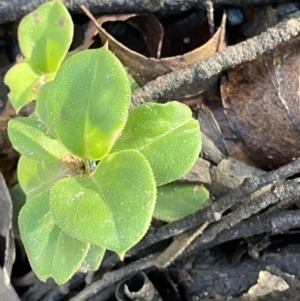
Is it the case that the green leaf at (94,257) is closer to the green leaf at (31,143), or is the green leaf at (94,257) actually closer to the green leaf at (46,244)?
the green leaf at (46,244)

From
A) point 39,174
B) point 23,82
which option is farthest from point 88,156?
point 23,82

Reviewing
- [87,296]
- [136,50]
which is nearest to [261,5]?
[136,50]

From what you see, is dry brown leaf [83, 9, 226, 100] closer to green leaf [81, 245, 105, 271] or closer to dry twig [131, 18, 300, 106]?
dry twig [131, 18, 300, 106]

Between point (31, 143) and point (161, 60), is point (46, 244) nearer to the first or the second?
point (31, 143)

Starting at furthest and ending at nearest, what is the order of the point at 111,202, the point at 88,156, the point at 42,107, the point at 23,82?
the point at 23,82 < the point at 42,107 < the point at 88,156 < the point at 111,202

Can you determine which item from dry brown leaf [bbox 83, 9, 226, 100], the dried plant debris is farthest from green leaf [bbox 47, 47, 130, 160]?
the dried plant debris

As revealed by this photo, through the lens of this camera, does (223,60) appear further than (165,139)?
Yes

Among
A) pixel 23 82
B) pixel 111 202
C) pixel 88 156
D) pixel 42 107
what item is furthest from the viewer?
pixel 23 82
